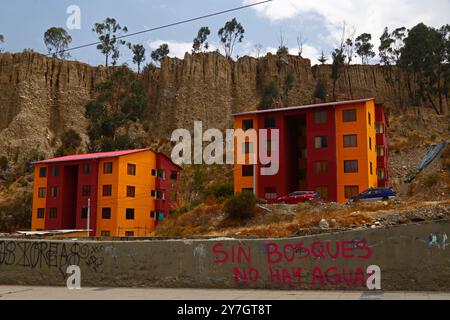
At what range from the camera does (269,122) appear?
52.0 m

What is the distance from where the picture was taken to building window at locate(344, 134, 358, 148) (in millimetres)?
47969

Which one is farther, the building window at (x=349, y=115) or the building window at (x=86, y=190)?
the building window at (x=86, y=190)

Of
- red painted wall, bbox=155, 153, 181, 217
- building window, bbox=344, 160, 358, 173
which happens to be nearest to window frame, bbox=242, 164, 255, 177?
building window, bbox=344, 160, 358, 173

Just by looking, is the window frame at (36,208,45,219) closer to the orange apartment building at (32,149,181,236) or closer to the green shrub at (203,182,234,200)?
the orange apartment building at (32,149,181,236)

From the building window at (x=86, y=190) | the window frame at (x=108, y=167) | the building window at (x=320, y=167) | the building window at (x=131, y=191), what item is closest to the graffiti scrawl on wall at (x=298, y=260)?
the building window at (x=320, y=167)

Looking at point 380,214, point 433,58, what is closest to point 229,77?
point 433,58

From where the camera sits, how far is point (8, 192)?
73.8 metres

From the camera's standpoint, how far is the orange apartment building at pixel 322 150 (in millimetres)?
47625

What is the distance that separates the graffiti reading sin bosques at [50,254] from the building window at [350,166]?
1436 inches

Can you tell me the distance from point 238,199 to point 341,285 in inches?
979

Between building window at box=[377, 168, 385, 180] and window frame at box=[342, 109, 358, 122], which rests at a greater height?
window frame at box=[342, 109, 358, 122]

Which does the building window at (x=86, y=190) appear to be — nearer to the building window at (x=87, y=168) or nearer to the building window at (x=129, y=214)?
the building window at (x=87, y=168)

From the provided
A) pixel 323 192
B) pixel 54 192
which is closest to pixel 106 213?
pixel 54 192

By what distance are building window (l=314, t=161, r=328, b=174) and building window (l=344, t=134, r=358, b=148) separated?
277 centimetres
